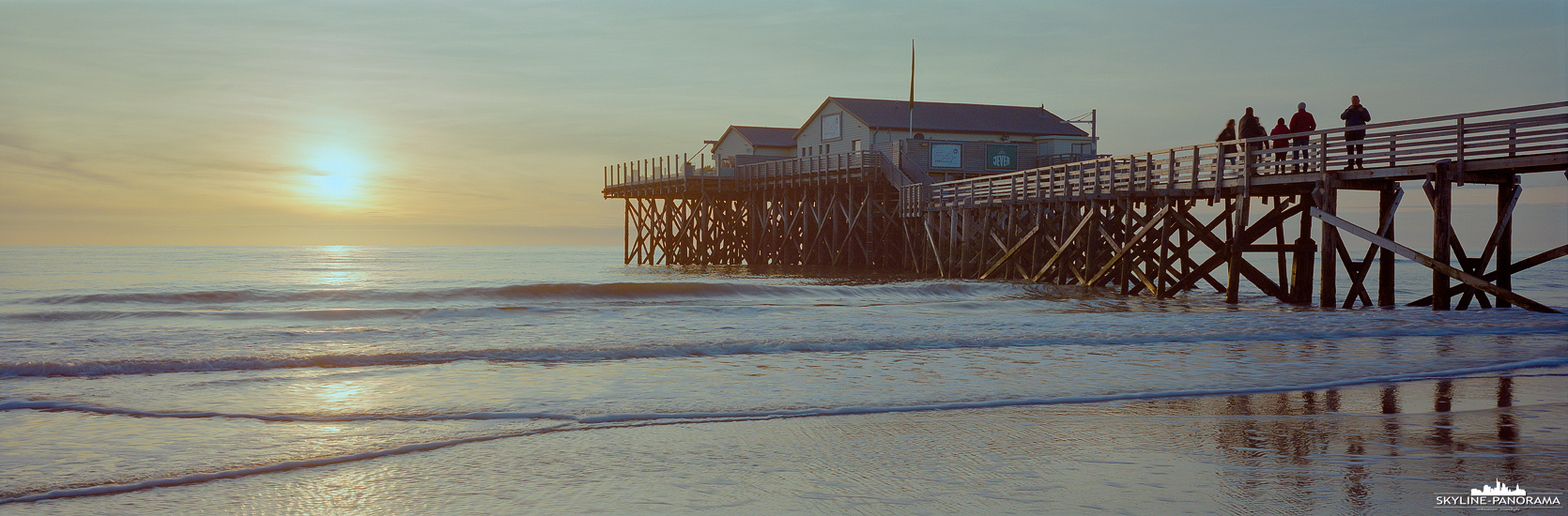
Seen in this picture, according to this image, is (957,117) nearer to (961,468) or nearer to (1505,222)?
(1505,222)

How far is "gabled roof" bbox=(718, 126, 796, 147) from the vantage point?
48344mm

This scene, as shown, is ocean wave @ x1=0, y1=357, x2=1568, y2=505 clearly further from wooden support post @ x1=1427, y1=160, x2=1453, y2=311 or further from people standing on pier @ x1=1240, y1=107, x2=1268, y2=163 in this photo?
people standing on pier @ x1=1240, y1=107, x2=1268, y2=163

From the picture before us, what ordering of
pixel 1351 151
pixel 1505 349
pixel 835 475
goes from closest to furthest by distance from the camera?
pixel 835 475
pixel 1505 349
pixel 1351 151

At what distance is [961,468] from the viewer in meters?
4.88

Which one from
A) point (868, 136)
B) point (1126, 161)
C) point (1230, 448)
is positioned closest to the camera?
point (1230, 448)

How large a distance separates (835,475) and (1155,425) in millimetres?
2401

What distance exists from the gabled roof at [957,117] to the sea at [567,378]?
2315 cm

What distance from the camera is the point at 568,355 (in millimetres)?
10250

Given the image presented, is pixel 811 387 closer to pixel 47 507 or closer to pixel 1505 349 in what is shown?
pixel 47 507

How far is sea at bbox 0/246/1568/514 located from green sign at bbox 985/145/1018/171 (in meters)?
20.0

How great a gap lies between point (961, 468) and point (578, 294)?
18.4 metres

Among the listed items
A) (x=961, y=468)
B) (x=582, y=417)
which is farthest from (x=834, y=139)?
(x=961, y=468)

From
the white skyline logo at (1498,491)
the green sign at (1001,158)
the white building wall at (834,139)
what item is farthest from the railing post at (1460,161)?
the white building wall at (834,139)

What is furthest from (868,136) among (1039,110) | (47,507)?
(47,507)
